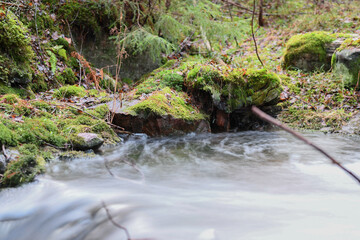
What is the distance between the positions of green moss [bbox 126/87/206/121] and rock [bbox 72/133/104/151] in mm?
1230

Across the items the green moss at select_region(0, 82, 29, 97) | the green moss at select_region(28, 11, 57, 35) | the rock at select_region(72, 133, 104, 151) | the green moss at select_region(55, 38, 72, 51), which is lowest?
the rock at select_region(72, 133, 104, 151)

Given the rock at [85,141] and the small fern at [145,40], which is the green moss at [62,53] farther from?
the rock at [85,141]

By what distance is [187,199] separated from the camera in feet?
9.51

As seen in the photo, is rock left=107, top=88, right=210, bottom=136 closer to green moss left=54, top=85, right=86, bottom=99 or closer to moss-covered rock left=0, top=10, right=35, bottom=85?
green moss left=54, top=85, right=86, bottom=99

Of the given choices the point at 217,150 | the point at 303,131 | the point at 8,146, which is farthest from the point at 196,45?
the point at 8,146

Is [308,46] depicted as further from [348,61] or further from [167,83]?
[167,83]

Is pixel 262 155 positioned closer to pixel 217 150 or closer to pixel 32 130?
pixel 217 150

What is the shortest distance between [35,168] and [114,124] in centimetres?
234

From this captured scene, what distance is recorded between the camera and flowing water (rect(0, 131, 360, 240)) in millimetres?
2350

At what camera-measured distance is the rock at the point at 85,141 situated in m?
4.29

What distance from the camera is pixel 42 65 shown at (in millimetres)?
6555

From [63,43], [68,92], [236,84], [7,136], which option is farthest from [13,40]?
[236,84]

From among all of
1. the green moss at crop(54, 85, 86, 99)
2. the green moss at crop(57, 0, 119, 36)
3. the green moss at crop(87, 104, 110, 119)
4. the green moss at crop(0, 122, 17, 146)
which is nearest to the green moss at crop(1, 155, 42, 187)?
the green moss at crop(0, 122, 17, 146)

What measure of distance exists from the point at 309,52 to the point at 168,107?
5024mm
